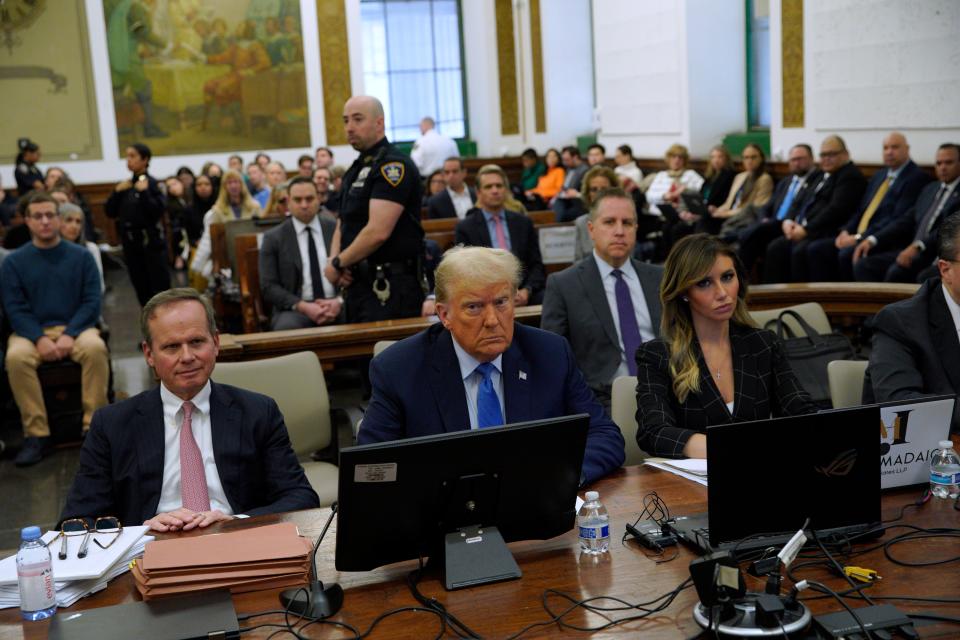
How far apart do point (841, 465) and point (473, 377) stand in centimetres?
101

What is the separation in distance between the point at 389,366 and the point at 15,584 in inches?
40.1

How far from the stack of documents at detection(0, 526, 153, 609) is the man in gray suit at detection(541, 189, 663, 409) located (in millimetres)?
2232

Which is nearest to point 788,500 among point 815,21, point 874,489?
point 874,489

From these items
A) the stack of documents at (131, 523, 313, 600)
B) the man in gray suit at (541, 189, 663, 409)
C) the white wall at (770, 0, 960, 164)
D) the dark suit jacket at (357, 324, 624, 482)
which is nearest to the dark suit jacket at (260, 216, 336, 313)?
the man in gray suit at (541, 189, 663, 409)

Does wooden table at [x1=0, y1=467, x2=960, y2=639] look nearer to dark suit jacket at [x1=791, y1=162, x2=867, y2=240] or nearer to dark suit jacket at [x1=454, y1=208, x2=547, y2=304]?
dark suit jacket at [x1=454, y1=208, x2=547, y2=304]

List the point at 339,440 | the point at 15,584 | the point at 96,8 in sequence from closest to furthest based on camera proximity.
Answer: the point at 15,584 → the point at 339,440 → the point at 96,8

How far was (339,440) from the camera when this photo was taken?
13.5ft

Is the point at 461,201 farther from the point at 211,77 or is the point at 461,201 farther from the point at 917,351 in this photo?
the point at 211,77

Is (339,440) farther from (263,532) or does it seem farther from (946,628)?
(946,628)

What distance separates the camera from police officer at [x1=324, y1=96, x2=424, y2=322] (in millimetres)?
4922

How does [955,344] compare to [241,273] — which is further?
[241,273]

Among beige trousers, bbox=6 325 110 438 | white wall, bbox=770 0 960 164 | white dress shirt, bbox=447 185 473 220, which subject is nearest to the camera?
beige trousers, bbox=6 325 110 438

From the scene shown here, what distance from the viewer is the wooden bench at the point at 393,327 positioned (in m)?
4.85

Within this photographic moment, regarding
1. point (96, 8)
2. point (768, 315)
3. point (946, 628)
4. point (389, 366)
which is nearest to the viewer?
point (946, 628)
